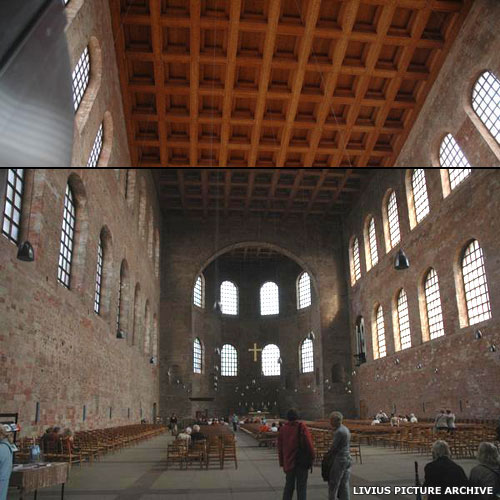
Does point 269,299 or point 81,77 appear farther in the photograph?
point 269,299

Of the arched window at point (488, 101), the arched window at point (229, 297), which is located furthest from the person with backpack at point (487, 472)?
the arched window at point (229, 297)

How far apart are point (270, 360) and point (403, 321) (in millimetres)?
17413

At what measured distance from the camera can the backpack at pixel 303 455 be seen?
17.6 feet

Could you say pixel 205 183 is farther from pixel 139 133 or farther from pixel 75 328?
pixel 75 328

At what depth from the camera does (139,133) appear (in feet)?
72.6

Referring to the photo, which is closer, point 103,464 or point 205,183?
point 103,464

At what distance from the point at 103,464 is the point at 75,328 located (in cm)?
416

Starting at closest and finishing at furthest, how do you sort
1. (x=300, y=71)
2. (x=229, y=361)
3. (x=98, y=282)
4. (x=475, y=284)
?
(x=475, y=284), (x=98, y=282), (x=300, y=71), (x=229, y=361)

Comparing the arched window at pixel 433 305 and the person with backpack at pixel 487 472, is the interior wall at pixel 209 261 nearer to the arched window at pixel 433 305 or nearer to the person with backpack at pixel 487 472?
the arched window at pixel 433 305

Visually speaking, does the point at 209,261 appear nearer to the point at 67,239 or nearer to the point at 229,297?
the point at 229,297

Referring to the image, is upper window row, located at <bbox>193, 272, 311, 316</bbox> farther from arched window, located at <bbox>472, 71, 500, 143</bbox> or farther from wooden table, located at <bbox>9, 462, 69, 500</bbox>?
wooden table, located at <bbox>9, 462, 69, 500</bbox>

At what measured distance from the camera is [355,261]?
31547 millimetres

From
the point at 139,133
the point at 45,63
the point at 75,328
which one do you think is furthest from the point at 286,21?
the point at 45,63

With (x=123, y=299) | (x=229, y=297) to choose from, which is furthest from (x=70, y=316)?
(x=229, y=297)
